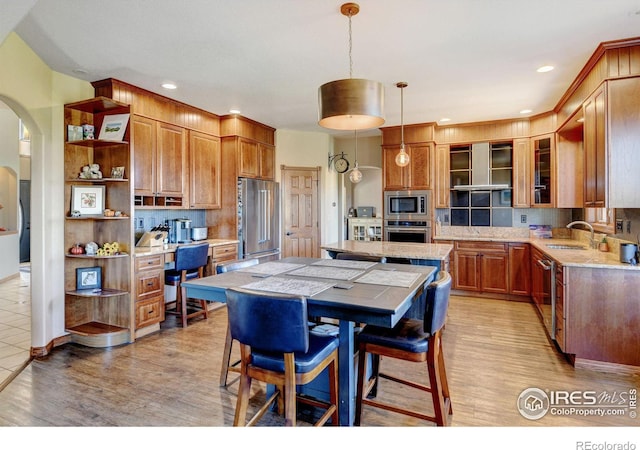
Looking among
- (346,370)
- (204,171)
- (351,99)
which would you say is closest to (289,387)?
(346,370)

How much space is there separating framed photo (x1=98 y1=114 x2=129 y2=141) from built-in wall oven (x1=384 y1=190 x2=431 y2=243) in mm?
3759

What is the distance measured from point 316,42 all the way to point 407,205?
10.8 feet

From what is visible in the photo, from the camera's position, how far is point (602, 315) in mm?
2896

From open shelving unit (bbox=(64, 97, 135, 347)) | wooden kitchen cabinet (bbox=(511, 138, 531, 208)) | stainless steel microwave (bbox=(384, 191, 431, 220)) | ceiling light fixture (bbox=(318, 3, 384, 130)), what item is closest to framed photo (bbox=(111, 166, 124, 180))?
open shelving unit (bbox=(64, 97, 135, 347))

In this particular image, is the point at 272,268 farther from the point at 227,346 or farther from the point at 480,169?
the point at 480,169

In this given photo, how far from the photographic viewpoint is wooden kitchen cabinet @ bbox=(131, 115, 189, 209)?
3996 mm

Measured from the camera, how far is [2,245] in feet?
21.6

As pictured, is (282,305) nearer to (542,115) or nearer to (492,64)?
(492,64)

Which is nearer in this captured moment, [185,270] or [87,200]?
[87,200]

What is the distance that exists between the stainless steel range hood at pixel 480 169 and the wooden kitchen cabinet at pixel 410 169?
0.63 metres

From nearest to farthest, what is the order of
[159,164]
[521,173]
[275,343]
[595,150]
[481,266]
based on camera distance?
[275,343] < [595,150] < [159,164] < [481,266] < [521,173]

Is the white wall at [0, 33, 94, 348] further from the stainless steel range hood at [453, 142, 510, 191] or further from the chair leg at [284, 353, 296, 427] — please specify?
the stainless steel range hood at [453, 142, 510, 191]

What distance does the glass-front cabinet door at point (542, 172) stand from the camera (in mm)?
4922

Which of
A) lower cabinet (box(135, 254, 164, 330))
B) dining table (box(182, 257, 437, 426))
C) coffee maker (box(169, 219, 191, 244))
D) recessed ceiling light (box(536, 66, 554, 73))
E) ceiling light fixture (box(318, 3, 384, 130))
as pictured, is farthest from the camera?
coffee maker (box(169, 219, 191, 244))
